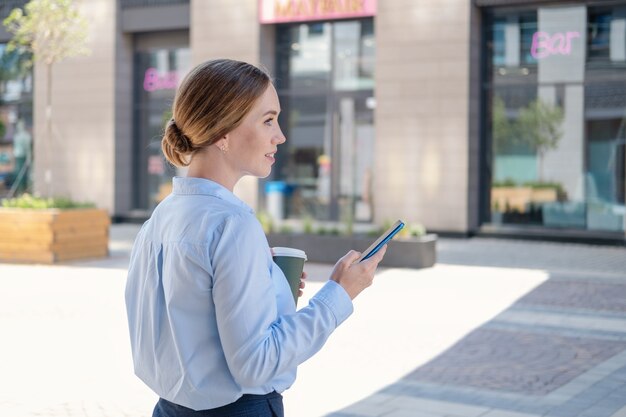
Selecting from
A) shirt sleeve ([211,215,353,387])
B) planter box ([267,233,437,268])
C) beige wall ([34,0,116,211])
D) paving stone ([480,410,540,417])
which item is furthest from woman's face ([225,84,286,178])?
beige wall ([34,0,116,211])

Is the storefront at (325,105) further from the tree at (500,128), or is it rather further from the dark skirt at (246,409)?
the dark skirt at (246,409)

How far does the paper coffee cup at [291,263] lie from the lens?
96.1 inches

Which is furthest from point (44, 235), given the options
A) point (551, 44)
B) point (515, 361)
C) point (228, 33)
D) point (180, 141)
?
point (180, 141)

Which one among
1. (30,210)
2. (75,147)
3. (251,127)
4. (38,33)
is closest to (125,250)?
(30,210)

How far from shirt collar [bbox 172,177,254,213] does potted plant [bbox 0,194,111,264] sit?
41.7 ft

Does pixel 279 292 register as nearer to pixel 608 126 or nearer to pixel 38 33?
pixel 38 33

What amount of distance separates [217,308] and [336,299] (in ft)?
1.03

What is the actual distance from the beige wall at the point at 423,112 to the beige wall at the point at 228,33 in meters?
3.05

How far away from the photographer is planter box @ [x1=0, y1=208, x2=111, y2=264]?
1464cm

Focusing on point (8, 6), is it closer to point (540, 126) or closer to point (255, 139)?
point (540, 126)

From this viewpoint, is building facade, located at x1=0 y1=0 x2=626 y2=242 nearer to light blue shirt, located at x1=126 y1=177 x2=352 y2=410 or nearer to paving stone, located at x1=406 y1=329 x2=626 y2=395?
paving stone, located at x1=406 y1=329 x2=626 y2=395

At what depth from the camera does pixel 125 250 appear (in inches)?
672

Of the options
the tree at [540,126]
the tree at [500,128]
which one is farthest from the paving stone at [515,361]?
the tree at [500,128]

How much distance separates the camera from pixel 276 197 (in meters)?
22.7
